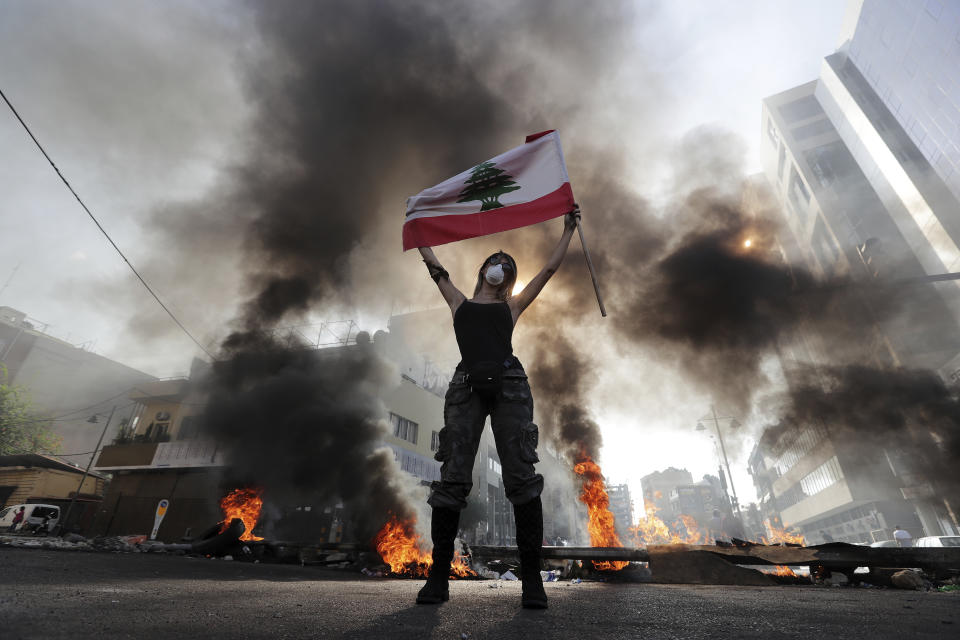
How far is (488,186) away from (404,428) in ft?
75.4

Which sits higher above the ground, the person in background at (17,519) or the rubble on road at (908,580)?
the person in background at (17,519)

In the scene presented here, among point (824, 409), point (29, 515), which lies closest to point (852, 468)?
point (824, 409)

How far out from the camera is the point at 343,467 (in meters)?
17.5

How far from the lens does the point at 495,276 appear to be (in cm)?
309

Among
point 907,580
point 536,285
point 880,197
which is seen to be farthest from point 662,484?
point 536,285

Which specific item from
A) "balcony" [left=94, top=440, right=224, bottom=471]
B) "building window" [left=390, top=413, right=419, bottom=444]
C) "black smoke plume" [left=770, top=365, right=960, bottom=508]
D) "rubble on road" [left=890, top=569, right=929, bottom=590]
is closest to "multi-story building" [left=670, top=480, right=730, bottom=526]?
"black smoke plume" [left=770, top=365, right=960, bottom=508]

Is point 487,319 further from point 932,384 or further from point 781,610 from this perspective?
point 932,384

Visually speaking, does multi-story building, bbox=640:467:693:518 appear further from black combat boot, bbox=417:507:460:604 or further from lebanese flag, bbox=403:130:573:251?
black combat boot, bbox=417:507:460:604

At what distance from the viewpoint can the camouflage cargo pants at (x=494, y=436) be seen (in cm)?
238

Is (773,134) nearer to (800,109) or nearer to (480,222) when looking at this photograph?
(800,109)

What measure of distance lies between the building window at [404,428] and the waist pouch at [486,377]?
22.5m

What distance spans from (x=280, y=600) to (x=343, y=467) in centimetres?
1699

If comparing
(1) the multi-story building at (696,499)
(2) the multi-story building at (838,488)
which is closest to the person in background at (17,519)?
(2) the multi-story building at (838,488)

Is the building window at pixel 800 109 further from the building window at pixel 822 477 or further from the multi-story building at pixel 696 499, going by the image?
the multi-story building at pixel 696 499
